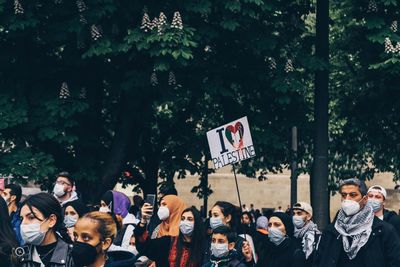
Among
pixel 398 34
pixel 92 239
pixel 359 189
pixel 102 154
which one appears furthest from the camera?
pixel 102 154

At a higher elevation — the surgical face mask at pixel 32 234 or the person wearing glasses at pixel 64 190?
the person wearing glasses at pixel 64 190

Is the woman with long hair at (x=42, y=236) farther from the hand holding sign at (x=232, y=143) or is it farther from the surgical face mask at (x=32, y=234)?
the hand holding sign at (x=232, y=143)

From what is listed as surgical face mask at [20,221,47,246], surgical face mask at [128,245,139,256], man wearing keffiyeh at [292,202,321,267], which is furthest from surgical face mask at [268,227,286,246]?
surgical face mask at [20,221,47,246]

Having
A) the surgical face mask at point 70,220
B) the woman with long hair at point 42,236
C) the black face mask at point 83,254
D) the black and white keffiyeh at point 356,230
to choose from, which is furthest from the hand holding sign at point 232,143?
the black face mask at point 83,254

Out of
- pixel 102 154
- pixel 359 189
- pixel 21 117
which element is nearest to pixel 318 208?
pixel 102 154

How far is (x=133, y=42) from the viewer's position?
20.8 meters

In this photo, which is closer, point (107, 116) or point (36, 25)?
point (36, 25)

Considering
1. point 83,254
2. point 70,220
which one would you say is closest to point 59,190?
point 70,220

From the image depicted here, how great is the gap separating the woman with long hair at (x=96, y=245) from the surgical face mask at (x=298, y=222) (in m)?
6.69

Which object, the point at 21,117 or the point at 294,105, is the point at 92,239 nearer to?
the point at 21,117

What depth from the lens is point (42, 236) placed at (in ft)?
27.3

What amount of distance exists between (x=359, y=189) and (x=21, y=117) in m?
12.3

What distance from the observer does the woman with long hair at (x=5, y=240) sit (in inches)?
320

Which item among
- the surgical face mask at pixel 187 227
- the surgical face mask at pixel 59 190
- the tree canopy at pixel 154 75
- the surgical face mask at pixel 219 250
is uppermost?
the tree canopy at pixel 154 75
